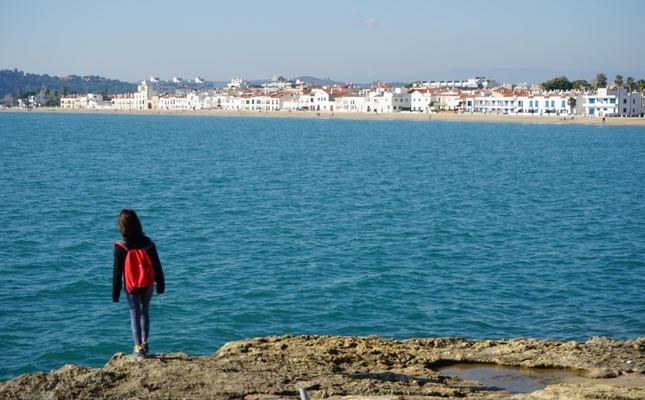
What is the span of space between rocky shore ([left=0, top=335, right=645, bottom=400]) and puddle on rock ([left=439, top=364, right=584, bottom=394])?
43 millimetres

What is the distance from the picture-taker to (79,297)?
1798 cm

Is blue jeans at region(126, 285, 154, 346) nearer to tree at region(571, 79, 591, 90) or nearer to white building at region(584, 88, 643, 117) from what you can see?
white building at region(584, 88, 643, 117)

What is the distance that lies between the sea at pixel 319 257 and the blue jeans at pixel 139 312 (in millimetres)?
4029

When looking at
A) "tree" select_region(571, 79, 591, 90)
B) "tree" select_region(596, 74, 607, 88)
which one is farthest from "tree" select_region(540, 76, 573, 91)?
"tree" select_region(596, 74, 607, 88)

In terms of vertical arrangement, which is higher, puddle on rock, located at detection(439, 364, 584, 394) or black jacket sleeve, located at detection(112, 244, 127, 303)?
black jacket sleeve, located at detection(112, 244, 127, 303)

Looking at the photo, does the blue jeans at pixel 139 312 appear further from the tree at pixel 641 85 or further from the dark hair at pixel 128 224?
the tree at pixel 641 85

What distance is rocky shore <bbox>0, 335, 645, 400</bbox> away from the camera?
8805mm

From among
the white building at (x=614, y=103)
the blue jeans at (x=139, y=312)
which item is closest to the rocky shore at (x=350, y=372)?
the blue jeans at (x=139, y=312)

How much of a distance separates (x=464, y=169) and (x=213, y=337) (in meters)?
42.9

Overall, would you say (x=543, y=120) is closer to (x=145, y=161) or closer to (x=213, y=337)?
(x=145, y=161)

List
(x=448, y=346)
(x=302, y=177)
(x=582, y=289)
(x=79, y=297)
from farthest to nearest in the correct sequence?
1. (x=302, y=177)
2. (x=582, y=289)
3. (x=79, y=297)
4. (x=448, y=346)

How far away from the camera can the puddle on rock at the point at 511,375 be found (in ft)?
35.0

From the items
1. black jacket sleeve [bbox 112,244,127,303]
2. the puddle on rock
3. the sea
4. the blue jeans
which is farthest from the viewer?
the sea

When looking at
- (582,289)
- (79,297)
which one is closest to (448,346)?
(582,289)
